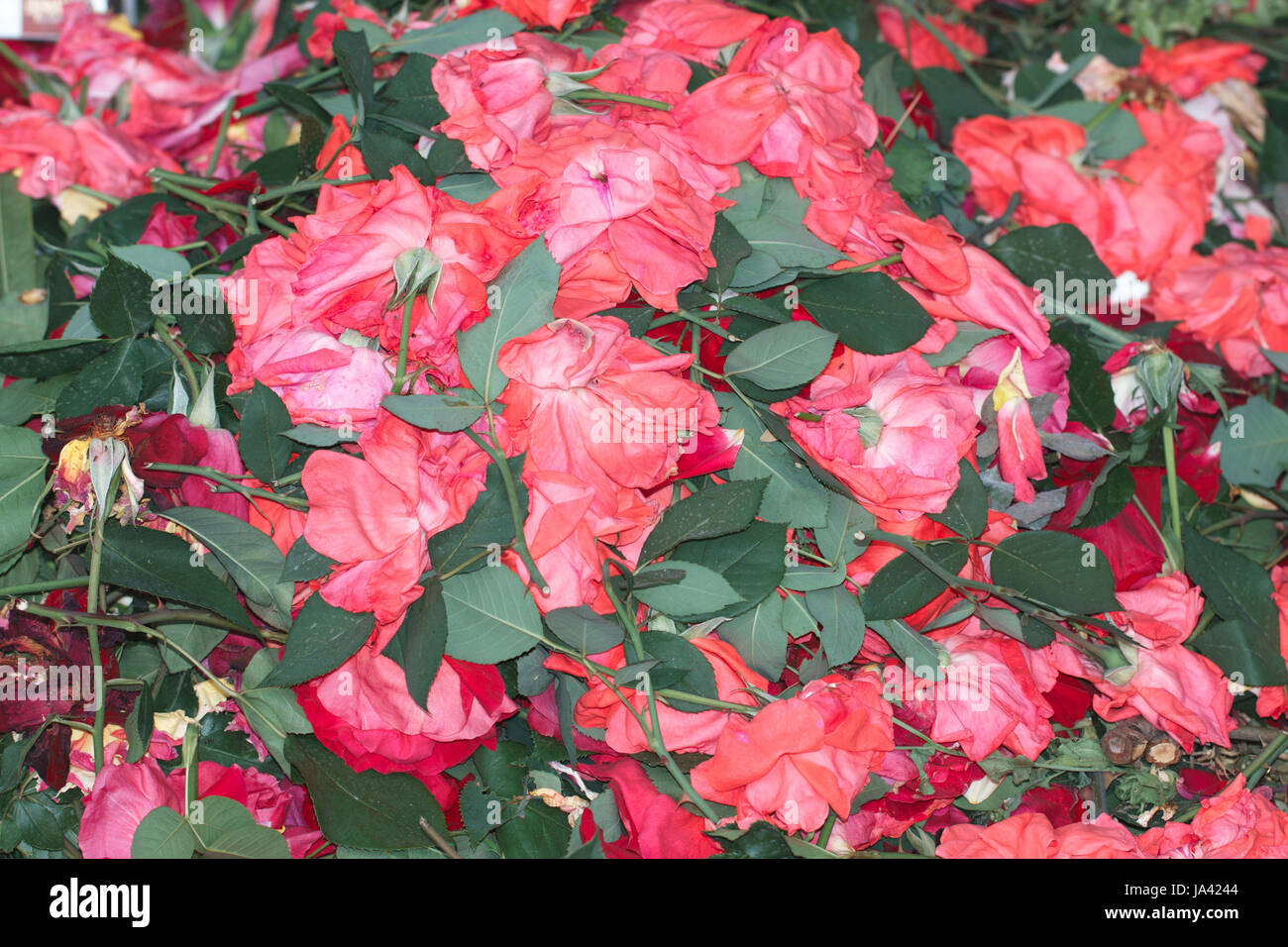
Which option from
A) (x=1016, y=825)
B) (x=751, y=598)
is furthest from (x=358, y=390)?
(x=1016, y=825)

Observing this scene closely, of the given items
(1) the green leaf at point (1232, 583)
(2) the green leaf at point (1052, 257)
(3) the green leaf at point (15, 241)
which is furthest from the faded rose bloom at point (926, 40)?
(3) the green leaf at point (15, 241)

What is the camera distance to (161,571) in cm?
53

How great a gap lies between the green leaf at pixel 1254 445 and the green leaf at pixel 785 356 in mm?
309

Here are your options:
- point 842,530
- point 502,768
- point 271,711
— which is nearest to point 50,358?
point 271,711

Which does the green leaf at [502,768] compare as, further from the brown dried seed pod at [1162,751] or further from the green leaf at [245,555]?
the brown dried seed pod at [1162,751]

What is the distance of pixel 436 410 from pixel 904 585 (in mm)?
246

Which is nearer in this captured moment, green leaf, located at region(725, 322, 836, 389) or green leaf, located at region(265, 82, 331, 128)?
A: green leaf, located at region(725, 322, 836, 389)

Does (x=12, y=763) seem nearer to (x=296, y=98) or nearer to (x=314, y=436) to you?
(x=314, y=436)

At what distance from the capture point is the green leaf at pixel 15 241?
708mm

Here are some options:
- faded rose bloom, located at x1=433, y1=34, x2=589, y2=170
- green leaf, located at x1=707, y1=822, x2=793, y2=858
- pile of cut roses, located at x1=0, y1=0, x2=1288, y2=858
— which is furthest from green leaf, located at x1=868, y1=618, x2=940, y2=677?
faded rose bloom, located at x1=433, y1=34, x2=589, y2=170

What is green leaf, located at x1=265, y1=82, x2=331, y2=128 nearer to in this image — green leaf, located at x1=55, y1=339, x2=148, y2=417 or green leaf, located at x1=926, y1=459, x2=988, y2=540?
green leaf, located at x1=55, y1=339, x2=148, y2=417

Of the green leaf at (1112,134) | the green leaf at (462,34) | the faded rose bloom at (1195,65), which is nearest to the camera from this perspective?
the green leaf at (462,34)

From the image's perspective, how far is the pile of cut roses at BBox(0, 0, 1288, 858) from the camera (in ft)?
1.62
